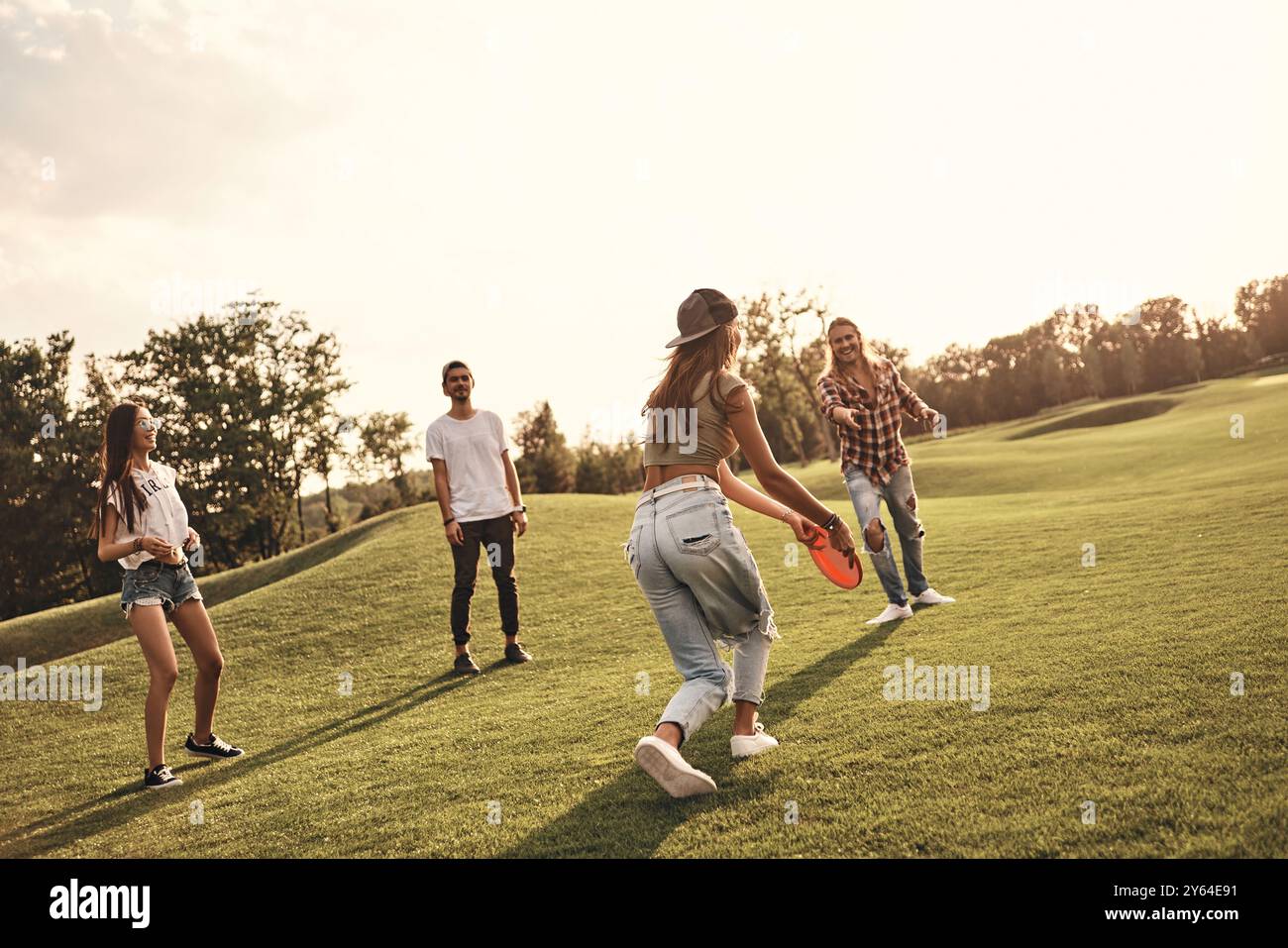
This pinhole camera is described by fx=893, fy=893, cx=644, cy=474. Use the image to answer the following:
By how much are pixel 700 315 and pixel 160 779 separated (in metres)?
5.48

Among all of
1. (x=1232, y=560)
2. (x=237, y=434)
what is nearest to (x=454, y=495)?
(x=1232, y=560)

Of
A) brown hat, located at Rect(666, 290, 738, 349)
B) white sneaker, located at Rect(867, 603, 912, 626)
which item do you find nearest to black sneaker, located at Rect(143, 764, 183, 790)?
brown hat, located at Rect(666, 290, 738, 349)

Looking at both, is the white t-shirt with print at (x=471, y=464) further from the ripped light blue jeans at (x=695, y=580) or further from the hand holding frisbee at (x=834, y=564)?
the ripped light blue jeans at (x=695, y=580)

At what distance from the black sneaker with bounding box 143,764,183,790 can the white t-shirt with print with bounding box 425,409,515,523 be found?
352 centimetres

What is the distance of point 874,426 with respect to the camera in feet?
28.6

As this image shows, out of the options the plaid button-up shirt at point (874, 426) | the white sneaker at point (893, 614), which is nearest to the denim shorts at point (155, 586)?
the plaid button-up shirt at point (874, 426)

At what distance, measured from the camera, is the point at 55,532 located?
49.9 meters

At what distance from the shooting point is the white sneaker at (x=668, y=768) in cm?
417

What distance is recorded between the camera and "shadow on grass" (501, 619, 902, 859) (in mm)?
4016

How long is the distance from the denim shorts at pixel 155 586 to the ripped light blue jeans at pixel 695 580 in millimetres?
3897

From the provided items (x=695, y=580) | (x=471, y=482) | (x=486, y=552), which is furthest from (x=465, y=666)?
(x=695, y=580)

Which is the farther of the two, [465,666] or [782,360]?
[782,360]

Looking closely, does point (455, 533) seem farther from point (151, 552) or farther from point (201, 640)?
point (151, 552)
